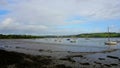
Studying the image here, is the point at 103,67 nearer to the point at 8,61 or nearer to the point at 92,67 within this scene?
the point at 92,67

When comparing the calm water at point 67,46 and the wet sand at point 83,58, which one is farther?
the calm water at point 67,46

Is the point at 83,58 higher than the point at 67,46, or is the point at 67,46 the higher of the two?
the point at 83,58

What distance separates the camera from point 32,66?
2455cm

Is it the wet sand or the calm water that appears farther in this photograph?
the calm water

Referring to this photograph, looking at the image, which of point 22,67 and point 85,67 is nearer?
point 22,67

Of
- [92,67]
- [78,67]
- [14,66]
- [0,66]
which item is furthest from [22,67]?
[92,67]

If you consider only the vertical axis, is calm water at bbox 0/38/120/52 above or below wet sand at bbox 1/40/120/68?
below

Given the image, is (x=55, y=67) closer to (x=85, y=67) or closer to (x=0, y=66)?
(x=85, y=67)

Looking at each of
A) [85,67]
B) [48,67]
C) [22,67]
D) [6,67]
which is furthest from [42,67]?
[85,67]

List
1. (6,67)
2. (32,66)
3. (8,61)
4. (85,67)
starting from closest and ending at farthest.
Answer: (6,67) < (32,66) < (8,61) < (85,67)

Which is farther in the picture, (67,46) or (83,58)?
(67,46)

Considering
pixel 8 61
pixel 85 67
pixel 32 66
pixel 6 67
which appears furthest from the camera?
pixel 85 67

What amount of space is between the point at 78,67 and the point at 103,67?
12.4 feet

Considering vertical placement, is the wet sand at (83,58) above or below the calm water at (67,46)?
above
